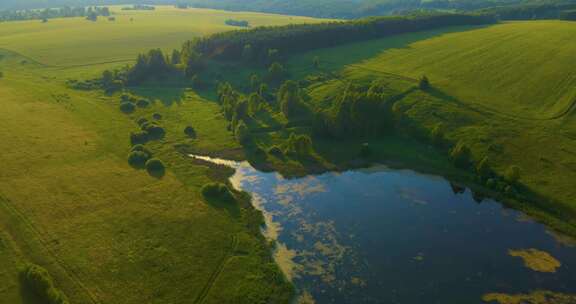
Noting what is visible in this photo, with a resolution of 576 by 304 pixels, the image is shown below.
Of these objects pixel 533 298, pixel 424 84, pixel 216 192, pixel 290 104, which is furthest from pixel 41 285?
pixel 424 84

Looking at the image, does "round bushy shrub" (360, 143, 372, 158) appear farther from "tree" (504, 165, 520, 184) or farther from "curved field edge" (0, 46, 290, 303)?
"curved field edge" (0, 46, 290, 303)

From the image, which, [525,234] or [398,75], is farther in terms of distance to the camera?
[398,75]

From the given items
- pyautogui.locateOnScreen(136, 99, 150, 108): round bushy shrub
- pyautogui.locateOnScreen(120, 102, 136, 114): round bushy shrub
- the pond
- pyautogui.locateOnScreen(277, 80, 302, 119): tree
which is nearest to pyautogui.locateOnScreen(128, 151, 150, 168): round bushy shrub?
the pond

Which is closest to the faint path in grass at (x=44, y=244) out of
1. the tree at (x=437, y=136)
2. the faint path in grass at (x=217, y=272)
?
the faint path in grass at (x=217, y=272)

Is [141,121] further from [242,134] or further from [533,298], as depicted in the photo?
[533,298]

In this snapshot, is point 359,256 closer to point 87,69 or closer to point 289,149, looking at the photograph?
point 289,149

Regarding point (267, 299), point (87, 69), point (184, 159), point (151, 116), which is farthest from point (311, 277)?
point (87, 69)

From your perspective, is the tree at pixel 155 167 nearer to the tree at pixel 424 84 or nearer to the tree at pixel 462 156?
the tree at pixel 462 156
